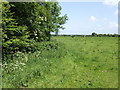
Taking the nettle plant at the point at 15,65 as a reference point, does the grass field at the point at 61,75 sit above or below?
below

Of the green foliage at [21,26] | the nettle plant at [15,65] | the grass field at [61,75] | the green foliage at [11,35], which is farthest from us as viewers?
the green foliage at [21,26]

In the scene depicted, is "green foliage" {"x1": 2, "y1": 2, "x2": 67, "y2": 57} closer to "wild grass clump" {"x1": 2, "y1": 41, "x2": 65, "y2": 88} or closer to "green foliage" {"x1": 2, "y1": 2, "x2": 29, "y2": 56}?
"green foliage" {"x1": 2, "y1": 2, "x2": 29, "y2": 56}

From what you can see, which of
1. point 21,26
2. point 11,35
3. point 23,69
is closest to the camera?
point 23,69

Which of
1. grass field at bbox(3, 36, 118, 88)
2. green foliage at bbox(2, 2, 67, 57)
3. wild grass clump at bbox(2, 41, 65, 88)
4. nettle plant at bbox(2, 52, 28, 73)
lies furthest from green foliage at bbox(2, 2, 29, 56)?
grass field at bbox(3, 36, 118, 88)

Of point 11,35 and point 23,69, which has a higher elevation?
point 11,35

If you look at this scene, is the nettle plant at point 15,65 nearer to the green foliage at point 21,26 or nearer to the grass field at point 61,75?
the grass field at point 61,75

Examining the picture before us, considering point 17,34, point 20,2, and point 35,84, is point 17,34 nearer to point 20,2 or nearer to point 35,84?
point 20,2

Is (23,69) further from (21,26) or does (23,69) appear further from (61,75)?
(21,26)

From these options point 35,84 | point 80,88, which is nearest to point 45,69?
point 35,84

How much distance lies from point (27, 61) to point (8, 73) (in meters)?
3.16

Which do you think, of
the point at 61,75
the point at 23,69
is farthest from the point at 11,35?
the point at 61,75

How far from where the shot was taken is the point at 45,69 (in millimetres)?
13352

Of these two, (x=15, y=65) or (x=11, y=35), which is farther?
(x=11, y=35)

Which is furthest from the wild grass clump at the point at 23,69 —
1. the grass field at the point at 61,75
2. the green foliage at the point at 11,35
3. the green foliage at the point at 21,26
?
the green foliage at the point at 21,26
